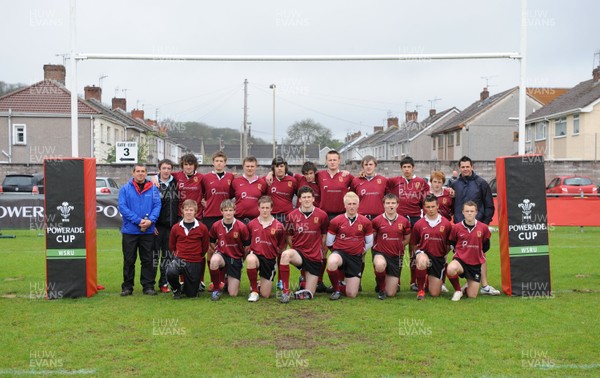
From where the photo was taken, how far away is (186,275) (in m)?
7.50

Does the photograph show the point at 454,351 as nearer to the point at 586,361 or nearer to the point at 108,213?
the point at 586,361

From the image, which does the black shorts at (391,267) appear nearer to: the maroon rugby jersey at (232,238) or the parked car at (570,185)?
the maroon rugby jersey at (232,238)

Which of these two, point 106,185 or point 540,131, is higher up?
point 540,131

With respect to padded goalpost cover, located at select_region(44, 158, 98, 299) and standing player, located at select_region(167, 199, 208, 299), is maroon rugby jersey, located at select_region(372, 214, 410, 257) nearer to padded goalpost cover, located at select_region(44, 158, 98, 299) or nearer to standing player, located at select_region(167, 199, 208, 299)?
standing player, located at select_region(167, 199, 208, 299)

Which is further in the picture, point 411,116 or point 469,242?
point 411,116

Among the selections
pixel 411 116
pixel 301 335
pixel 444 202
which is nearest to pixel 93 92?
pixel 411 116

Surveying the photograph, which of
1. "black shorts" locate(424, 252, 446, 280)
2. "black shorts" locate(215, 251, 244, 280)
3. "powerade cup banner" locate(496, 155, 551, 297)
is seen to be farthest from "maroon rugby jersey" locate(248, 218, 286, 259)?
"powerade cup banner" locate(496, 155, 551, 297)

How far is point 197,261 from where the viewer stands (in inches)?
299

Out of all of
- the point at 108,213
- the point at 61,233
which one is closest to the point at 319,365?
the point at 61,233

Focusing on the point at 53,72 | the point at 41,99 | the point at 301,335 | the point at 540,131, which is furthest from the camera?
the point at 540,131

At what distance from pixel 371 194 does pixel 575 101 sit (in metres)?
31.3

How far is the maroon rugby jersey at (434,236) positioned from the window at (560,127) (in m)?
30.4

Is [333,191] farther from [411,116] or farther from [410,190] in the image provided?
[411,116]

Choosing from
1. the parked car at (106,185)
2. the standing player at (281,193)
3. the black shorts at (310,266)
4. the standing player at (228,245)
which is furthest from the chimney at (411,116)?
the standing player at (228,245)
